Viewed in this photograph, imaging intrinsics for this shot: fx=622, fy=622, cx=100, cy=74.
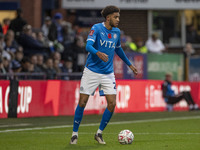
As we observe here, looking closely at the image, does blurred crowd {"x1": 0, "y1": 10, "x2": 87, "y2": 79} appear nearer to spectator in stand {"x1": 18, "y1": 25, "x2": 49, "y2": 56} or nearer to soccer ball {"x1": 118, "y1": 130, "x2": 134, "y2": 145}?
spectator in stand {"x1": 18, "y1": 25, "x2": 49, "y2": 56}

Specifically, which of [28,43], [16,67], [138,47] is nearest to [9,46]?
[28,43]

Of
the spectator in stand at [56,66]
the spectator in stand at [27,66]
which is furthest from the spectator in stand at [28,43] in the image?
the spectator in stand at [27,66]

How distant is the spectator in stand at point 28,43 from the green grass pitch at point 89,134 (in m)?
3.23

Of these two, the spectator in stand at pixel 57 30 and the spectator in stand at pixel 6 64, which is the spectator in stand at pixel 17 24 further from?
the spectator in stand at pixel 6 64

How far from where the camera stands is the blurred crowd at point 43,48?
57.2ft

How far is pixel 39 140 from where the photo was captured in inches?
426

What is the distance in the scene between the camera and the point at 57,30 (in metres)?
20.8

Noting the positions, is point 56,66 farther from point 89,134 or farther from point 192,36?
point 192,36

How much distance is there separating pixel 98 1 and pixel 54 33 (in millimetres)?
3366

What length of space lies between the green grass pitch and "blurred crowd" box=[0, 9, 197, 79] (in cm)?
182

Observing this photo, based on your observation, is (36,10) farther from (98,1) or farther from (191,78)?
(191,78)

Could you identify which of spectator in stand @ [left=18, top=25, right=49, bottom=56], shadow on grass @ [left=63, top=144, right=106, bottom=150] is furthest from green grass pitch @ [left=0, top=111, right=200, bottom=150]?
spectator in stand @ [left=18, top=25, right=49, bottom=56]

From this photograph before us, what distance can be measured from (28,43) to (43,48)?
2.24 ft

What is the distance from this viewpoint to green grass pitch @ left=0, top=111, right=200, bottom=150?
389 inches
